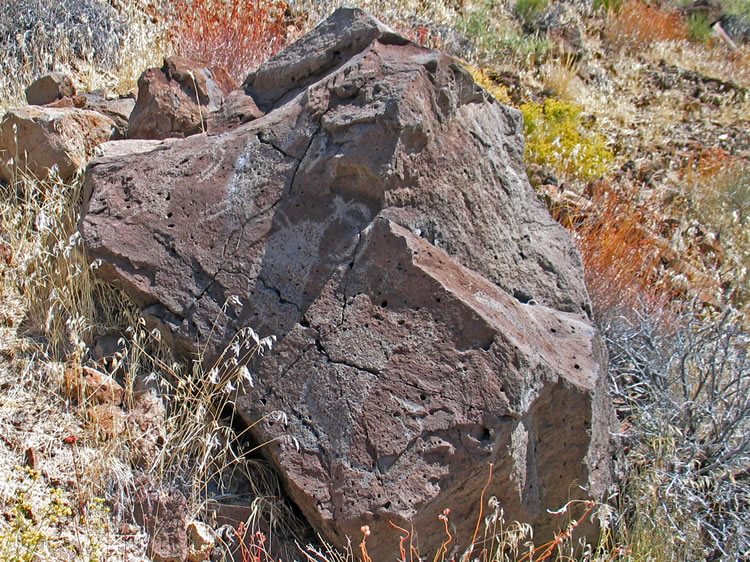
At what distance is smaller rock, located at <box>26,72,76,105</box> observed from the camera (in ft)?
14.6

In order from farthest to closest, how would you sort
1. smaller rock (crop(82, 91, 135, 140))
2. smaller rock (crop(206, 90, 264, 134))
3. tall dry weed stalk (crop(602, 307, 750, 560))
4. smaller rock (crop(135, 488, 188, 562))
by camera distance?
smaller rock (crop(82, 91, 135, 140)) → smaller rock (crop(206, 90, 264, 134)) → tall dry weed stalk (crop(602, 307, 750, 560)) → smaller rock (crop(135, 488, 188, 562))

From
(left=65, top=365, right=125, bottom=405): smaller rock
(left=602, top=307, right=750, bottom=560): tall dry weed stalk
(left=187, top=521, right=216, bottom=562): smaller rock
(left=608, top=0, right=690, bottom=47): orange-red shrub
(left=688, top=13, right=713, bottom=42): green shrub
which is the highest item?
(left=688, top=13, right=713, bottom=42): green shrub

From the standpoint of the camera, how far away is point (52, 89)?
448 centimetres

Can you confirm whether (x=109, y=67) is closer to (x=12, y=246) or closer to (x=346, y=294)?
(x=12, y=246)

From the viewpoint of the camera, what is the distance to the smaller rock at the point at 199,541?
2598 millimetres

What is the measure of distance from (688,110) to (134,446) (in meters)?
7.30

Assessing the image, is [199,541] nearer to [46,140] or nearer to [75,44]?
[46,140]

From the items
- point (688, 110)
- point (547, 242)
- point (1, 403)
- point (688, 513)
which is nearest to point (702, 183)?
point (688, 110)

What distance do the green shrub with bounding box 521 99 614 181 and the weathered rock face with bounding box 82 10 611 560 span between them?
2.50m

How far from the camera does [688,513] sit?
121 inches

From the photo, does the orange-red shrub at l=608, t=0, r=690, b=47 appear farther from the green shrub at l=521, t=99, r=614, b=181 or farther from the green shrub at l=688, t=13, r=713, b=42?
the green shrub at l=521, t=99, r=614, b=181

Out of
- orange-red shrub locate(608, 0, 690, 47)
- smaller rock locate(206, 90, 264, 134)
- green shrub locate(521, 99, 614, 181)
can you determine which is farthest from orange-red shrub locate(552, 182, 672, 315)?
orange-red shrub locate(608, 0, 690, 47)

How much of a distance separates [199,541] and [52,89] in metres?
3.24

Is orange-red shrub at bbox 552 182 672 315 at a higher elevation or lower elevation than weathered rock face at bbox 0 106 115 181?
higher
